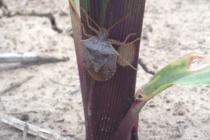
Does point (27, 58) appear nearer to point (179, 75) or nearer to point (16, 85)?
point (16, 85)

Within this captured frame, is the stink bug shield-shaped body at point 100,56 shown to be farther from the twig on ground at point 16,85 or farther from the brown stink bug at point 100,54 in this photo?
the twig on ground at point 16,85

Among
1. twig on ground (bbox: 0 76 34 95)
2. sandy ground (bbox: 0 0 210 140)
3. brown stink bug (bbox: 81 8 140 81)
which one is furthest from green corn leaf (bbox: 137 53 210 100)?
twig on ground (bbox: 0 76 34 95)

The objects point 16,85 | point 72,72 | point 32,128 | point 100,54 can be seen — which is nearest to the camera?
point 100,54

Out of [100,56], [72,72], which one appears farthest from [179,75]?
[72,72]

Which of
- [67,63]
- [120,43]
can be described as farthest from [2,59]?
[120,43]

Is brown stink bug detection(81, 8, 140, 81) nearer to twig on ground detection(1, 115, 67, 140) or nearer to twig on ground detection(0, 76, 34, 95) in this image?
twig on ground detection(1, 115, 67, 140)
